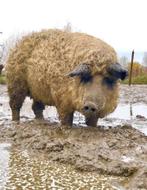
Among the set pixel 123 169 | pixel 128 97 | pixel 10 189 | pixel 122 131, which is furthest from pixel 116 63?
pixel 128 97

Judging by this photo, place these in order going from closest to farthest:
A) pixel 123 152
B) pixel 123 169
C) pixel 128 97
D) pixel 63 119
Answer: pixel 123 169, pixel 123 152, pixel 63 119, pixel 128 97

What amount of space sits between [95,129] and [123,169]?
2731mm

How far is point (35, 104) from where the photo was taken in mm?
11703

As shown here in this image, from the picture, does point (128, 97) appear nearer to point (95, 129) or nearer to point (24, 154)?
point (95, 129)

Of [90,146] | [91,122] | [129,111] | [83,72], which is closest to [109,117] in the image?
[129,111]

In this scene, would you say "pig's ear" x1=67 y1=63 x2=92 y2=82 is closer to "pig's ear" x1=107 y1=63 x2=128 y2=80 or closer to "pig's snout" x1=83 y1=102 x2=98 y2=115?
"pig's ear" x1=107 y1=63 x2=128 y2=80

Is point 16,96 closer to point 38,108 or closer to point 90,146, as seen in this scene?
point 38,108

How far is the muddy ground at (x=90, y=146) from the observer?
6453mm

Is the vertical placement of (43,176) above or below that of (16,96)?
below

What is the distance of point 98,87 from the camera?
846 cm

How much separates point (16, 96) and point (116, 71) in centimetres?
319

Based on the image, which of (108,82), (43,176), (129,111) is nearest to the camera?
(43,176)

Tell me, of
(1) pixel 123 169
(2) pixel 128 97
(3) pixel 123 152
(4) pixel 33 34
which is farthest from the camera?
(2) pixel 128 97

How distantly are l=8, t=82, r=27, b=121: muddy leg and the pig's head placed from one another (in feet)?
7.98
